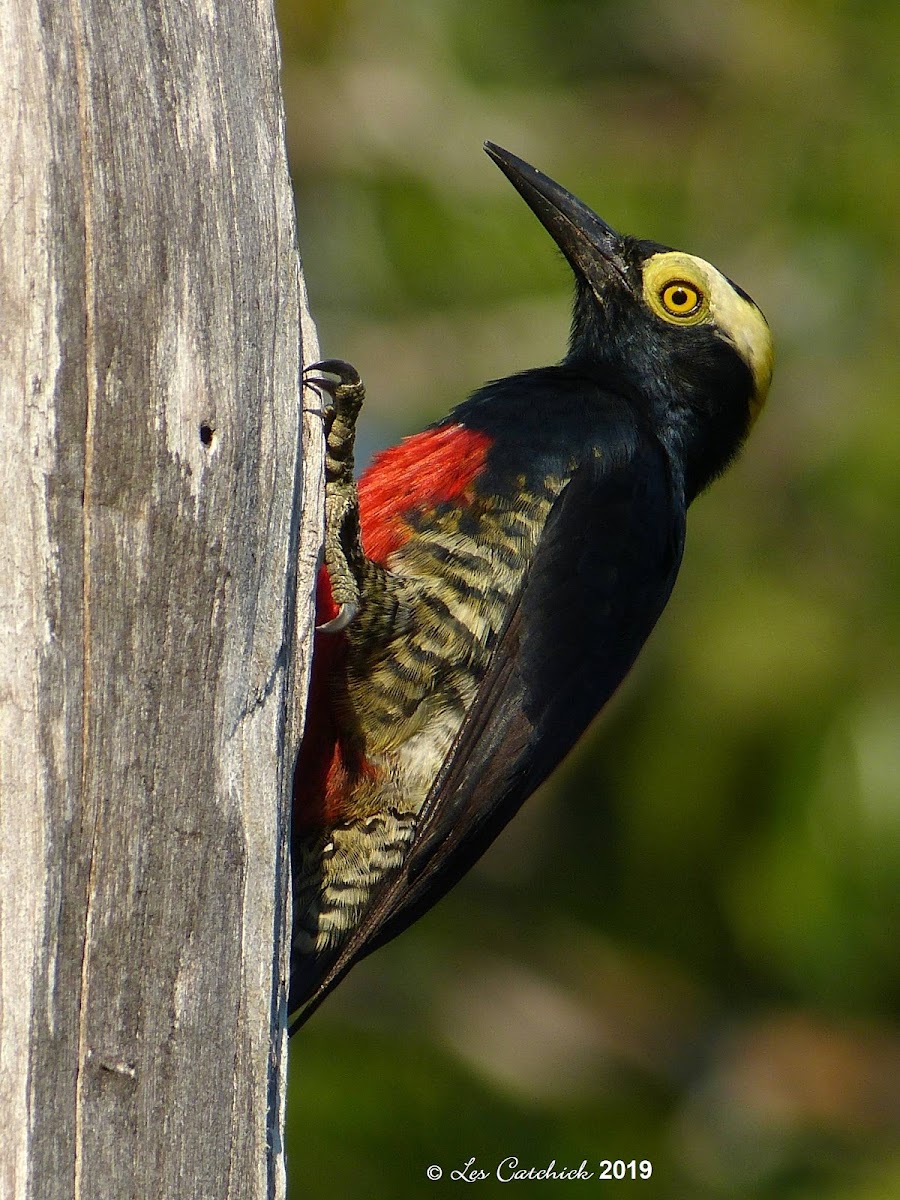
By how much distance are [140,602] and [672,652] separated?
19.8ft

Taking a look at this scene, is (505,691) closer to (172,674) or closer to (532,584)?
(532,584)

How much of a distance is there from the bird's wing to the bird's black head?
1.87 feet

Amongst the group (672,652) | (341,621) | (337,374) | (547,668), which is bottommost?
(672,652)

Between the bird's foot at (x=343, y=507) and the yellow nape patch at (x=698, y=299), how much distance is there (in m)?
1.74

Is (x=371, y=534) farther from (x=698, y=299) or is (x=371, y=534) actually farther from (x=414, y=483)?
(x=698, y=299)

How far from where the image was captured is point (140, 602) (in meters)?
2.43

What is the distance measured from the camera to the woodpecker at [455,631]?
3.91m

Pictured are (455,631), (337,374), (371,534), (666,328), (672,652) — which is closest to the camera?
(337,374)

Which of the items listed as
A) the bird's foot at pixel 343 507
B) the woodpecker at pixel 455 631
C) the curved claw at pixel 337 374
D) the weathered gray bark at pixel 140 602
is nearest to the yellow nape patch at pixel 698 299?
the woodpecker at pixel 455 631

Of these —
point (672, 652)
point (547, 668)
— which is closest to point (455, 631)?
point (547, 668)

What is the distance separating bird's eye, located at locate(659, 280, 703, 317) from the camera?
5.11 m

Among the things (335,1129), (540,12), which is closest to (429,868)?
(335,1129)

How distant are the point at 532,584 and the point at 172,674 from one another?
69.5 inches

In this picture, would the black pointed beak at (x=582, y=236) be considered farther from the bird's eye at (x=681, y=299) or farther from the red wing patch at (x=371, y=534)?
the red wing patch at (x=371, y=534)
